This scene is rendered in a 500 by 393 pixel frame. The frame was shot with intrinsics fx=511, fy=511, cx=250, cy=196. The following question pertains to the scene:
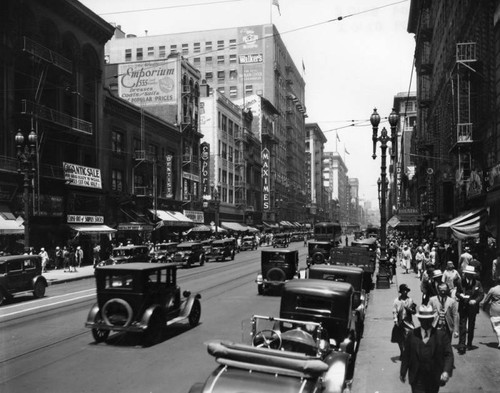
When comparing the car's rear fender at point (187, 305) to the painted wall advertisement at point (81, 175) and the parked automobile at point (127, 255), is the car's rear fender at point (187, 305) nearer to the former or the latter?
the parked automobile at point (127, 255)

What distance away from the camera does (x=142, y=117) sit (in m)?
49.5

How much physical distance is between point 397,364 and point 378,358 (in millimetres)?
601

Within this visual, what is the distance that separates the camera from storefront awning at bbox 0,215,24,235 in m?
29.1

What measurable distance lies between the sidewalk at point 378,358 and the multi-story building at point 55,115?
19586mm

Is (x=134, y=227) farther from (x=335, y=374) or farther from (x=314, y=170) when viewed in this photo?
(x=314, y=170)

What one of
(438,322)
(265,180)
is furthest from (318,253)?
(265,180)

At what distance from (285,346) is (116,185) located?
39.1 metres

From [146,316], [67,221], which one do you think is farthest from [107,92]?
[146,316]

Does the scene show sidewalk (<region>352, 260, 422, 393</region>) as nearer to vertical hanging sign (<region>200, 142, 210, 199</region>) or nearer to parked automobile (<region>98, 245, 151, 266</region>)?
parked automobile (<region>98, 245, 151, 266</region>)

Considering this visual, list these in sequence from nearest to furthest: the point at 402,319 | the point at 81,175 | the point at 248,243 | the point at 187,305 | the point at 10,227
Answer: the point at 402,319 < the point at 187,305 < the point at 10,227 < the point at 81,175 < the point at 248,243

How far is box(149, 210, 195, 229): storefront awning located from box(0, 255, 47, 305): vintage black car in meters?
25.9

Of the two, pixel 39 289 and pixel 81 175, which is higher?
pixel 81 175

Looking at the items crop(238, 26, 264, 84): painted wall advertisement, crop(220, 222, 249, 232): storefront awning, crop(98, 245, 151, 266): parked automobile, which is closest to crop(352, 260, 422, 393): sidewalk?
crop(98, 245, 151, 266): parked automobile

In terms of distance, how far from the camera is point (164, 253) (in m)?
35.8
